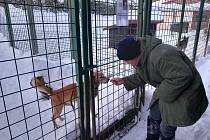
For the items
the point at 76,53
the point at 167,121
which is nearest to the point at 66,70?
the point at 76,53

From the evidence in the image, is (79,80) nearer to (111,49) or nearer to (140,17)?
(111,49)

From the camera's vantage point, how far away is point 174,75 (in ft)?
6.44

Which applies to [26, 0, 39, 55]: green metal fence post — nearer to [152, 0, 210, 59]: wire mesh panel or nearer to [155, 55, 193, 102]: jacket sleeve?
[152, 0, 210, 59]: wire mesh panel

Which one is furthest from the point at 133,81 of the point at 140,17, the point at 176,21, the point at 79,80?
the point at 176,21

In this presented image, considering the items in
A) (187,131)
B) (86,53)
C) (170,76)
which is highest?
(86,53)

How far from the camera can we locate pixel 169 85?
6.62 feet

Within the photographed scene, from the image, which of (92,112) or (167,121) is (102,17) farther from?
(167,121)

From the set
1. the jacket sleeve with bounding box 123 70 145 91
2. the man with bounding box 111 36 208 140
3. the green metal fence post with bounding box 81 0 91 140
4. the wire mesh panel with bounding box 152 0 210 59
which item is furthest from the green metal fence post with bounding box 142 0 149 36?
the green metal fence post with bounding box 81 0 91 140

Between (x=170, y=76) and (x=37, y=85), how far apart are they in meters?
1.68

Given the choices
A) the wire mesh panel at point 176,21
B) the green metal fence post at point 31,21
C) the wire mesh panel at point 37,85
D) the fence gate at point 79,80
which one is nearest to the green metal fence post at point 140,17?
the fence gate at point 79,80

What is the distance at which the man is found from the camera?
78.6 inches

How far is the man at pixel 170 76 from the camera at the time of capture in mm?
1997

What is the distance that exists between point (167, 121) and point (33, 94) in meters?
A: 2.26

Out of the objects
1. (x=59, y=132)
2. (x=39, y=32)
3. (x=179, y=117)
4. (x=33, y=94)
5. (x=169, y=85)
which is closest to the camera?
(x=169, y=85)
